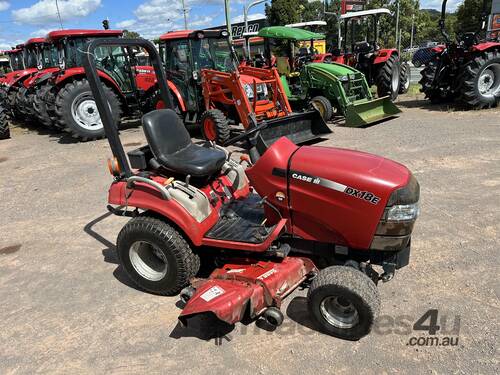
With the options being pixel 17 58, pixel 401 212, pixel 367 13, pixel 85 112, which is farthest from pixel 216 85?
pixel 17 58

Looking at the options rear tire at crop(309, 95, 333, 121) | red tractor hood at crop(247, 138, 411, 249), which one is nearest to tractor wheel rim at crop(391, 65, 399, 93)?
rear tire at crop(309, 95, 333, 121)

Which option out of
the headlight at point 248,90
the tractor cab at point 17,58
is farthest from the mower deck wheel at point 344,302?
the tractor cab at point 17,58

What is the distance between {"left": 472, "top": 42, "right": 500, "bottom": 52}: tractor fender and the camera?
8.56 metres

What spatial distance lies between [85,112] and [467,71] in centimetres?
816

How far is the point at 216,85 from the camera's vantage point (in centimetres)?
787

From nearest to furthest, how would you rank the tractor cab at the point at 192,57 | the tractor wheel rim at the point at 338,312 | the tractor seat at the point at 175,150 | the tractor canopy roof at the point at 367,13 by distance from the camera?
the tractor wheel rim at the point at 338,312, the tractor seat at the point at 175,150, the tractor cab at the point at 192,57, the tractor canopy roof at the point at 367,13

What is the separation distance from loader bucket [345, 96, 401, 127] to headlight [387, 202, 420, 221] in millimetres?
5945

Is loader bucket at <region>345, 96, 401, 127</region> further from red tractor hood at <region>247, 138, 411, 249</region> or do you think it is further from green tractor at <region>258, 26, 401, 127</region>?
red tractor hood at <region>247, 138, 411, 249</region>

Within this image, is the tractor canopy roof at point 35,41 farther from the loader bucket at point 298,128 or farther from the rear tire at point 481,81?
the rear tire at point 481,81

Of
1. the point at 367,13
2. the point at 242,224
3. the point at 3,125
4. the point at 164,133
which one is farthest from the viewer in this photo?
the point at 367,13

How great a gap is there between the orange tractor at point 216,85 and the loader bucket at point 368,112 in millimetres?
1215

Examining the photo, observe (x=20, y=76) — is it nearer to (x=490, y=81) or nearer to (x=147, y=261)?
(x=147, y=261)

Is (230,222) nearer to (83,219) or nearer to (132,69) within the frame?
(83,219)

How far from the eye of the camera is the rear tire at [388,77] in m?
10.1
